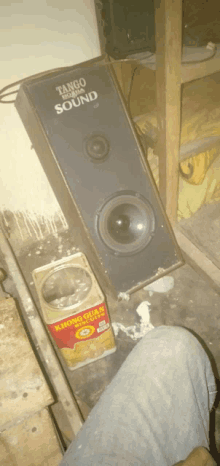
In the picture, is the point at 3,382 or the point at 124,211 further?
the point at 124,211

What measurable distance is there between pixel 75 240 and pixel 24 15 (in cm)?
108

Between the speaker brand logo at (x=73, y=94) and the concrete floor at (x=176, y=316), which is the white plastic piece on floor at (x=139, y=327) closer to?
the concrete floor at (x=176, y=316)

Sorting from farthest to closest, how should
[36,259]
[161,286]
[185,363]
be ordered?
[36,259], [161,286], [185,363]

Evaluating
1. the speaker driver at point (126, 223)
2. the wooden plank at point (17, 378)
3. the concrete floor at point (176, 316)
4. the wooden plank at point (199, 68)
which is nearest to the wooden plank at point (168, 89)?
the wooden plank at point (199, 68)

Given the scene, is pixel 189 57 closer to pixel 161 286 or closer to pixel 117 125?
pixel 117 125

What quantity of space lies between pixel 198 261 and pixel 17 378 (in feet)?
3.20

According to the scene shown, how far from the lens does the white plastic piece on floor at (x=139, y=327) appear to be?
4.25 ft

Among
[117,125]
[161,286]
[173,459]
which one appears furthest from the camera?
[161,286]

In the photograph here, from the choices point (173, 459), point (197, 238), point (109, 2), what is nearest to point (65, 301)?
point (173, 459)

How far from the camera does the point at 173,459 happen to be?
0.63m

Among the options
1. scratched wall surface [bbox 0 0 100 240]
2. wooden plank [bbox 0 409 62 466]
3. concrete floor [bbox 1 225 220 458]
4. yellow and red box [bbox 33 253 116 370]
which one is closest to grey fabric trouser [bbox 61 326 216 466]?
wooden plank [bbox 0 409 62 466]

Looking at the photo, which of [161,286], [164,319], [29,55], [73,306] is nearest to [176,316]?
[164,319]

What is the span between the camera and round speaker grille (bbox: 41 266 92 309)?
1.00 meters

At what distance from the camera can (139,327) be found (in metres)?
1.32
